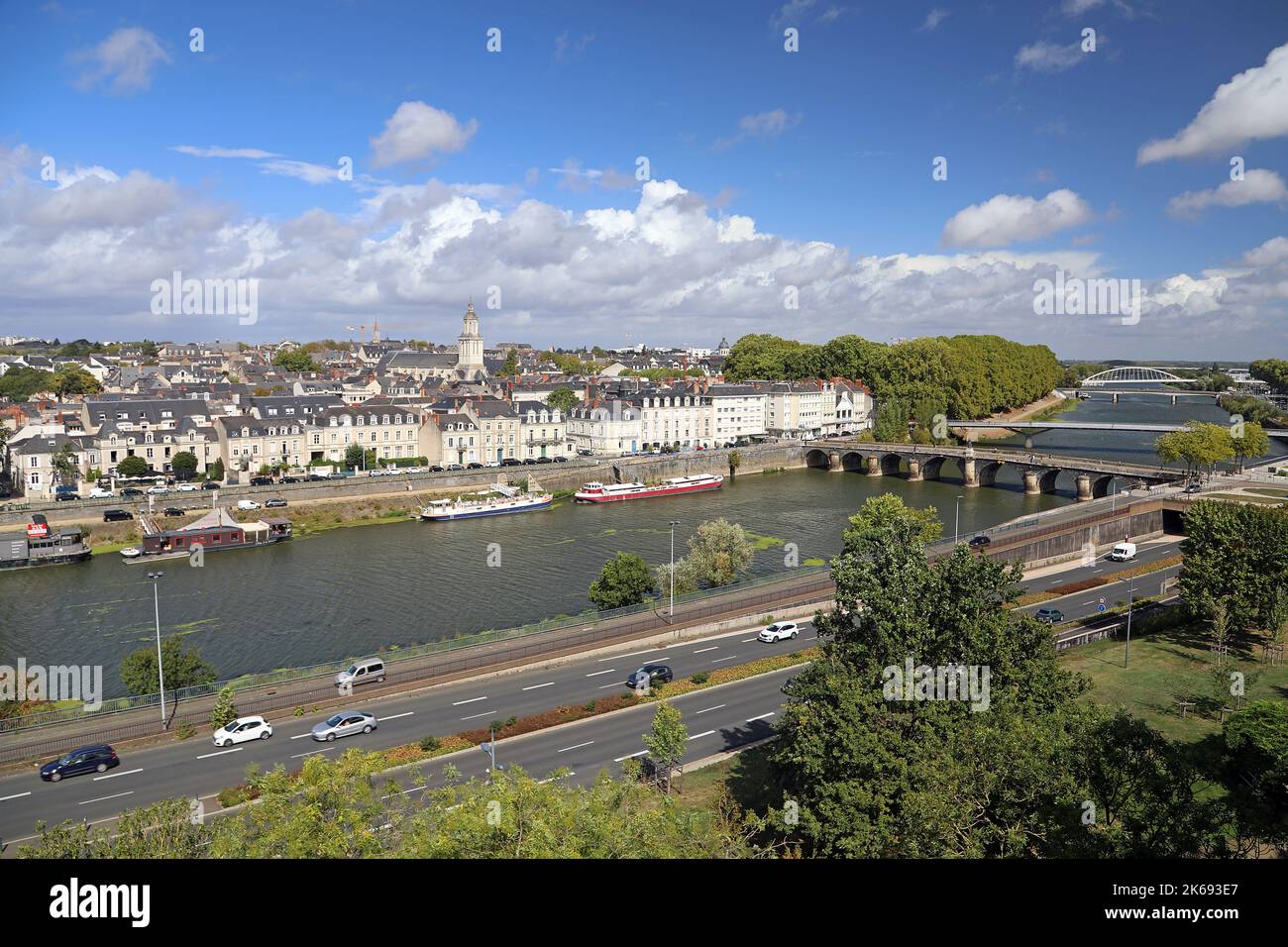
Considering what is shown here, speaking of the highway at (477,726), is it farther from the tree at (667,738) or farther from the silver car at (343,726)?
the tree at (667,738)

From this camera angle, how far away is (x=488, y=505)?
4644cm

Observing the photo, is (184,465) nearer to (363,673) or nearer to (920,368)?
(363,673)

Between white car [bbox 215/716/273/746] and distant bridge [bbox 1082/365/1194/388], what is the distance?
131906 millimetres

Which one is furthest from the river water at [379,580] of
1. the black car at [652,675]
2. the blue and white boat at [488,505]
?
the black car at [652,675]

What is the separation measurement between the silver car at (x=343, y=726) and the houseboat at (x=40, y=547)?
83.9ft

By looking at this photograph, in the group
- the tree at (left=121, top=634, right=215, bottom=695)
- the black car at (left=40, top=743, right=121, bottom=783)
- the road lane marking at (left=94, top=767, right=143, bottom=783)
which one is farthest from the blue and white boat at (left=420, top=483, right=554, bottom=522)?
the road lane marking at (left=94, top=767, right=143, bottom=783)

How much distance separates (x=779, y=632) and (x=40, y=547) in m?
30.1

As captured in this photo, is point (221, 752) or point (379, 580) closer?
point (221, 752)

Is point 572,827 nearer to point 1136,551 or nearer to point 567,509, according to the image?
point 1136,551

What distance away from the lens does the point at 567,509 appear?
158 ft

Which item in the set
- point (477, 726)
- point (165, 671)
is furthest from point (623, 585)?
point (165, 671)

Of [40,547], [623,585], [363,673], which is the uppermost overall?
[40,547]

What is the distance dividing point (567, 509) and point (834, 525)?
14.4 metres

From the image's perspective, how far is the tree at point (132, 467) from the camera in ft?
147
